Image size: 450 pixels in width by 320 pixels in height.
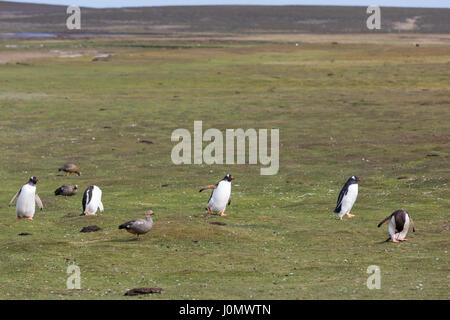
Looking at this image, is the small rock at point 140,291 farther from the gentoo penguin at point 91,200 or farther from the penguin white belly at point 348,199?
the penguin white belly at point 348,199

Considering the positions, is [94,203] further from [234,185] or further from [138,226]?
[234,185]

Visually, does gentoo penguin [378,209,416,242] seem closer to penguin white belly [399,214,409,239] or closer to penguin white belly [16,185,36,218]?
penguin white belly [399,214,409,239]

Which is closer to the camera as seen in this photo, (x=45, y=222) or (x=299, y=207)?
(x=45, y=222)

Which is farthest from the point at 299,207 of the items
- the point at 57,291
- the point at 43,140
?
the point at 43,140

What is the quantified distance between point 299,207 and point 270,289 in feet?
33.3

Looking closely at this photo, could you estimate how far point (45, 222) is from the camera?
2277cm

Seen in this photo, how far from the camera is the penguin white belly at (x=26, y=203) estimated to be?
22922 mm

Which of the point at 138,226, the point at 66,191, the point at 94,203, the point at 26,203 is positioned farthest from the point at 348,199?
the point at 66,191

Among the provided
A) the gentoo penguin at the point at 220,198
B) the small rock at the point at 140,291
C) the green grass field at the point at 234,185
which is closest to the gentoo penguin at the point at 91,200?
the green grass field at the point at 234,185

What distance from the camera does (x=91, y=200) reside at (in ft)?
76.3

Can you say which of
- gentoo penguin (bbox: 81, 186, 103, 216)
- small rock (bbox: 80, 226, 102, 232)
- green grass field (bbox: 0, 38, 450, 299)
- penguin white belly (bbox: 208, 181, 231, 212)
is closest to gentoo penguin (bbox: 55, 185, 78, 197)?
green grass field (bbox: 0, 38, 450, 299)
